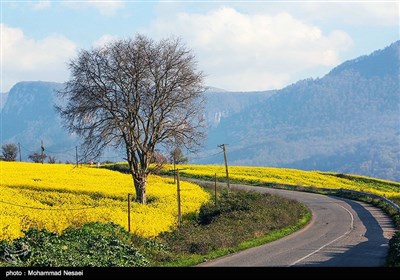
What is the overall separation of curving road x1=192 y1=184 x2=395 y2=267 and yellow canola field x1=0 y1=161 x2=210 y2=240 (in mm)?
7390

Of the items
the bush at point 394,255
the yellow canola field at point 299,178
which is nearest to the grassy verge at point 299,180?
the yellow canola field at point 299,178

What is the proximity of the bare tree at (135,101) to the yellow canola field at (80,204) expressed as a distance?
10.6ft

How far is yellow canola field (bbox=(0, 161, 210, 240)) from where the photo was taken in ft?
100

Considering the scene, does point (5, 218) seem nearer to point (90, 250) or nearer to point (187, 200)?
point (90, 250)

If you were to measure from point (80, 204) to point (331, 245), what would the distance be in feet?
57.4

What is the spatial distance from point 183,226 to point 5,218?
12759 mm

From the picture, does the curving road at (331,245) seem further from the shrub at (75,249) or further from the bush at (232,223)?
the shrub at (75,249)

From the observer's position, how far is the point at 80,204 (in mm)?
40969

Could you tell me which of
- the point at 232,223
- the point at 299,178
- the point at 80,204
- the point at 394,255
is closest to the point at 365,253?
the point at 394,255

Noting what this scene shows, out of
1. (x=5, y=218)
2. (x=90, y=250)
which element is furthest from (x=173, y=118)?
(x=90, y=250)

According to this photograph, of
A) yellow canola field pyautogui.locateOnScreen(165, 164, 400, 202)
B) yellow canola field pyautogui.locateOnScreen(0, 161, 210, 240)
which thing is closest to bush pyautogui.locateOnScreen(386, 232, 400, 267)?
yellow canola field pyautogui.locateOnScreen(0, 161, 210, 240)

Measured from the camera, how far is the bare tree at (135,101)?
155ft

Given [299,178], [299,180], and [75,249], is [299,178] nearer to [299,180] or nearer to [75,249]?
[299,180]
